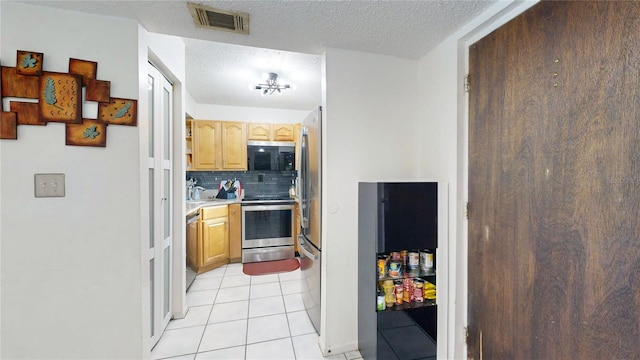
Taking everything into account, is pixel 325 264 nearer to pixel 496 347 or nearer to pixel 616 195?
pixel 496 347

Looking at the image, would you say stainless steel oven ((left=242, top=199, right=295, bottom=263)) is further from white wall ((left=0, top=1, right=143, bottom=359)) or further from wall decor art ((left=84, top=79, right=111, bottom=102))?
wall decor art ((left=84, top=79, right=111, bottom=102))

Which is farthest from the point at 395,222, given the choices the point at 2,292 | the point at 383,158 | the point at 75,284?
the point at 2,292

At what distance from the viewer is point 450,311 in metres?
1.59

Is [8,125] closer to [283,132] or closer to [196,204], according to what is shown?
[196,204]

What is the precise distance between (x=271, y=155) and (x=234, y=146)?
587mm

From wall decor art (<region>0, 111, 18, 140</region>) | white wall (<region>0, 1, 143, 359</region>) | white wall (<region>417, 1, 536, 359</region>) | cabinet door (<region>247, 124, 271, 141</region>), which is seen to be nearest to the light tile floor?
white wall (<region>0, 1, 143, 359</region>)

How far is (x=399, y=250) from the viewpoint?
1.62 meters

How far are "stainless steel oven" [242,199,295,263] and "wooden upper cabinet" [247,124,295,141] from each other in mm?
1062

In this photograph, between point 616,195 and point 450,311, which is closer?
point 616,195

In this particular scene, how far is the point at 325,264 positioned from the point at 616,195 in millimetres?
1491

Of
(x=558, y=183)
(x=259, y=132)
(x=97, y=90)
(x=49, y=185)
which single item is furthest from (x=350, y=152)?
(x=259, y=132)

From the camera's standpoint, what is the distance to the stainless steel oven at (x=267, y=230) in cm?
364

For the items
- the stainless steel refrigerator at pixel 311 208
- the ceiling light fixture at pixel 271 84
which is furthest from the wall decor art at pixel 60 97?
the ceiling light fixture at pixel 271 84

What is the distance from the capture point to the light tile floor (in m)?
1.82
